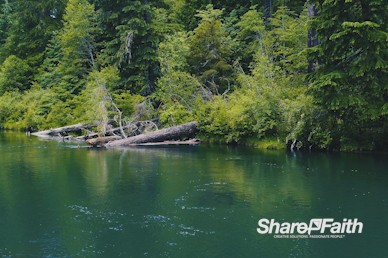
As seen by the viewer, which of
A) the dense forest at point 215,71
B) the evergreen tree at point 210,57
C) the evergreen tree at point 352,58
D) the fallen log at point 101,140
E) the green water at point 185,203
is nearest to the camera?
the green water at point 185,203

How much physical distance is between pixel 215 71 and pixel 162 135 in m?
6.92

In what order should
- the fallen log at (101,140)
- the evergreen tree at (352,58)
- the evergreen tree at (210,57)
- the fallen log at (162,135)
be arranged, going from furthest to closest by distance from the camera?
the evergreen tree at (210,57) < the fallen log at (162,135) < the fallen log at (101,140) < the evergreen tree at (352,58)

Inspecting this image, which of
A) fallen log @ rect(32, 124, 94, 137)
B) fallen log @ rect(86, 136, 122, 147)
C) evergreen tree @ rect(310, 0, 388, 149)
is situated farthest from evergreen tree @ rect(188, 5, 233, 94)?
evergreen tree @ rect(310, 0, 388, 149)

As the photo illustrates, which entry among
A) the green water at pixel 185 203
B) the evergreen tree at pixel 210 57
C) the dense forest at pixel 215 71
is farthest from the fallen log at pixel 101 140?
the evergreen tree at pixel 210 57

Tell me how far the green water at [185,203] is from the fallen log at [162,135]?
581 centimetres

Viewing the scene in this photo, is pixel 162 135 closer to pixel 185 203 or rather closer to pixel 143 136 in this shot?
pixel 143 136

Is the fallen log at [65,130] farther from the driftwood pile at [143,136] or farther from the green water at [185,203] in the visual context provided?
the green water at [185,203]

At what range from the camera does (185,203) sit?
1263cm

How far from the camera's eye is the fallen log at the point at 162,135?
90.4 feet

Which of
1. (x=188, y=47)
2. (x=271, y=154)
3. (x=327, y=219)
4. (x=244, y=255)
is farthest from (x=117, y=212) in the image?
(x=188, y=47)

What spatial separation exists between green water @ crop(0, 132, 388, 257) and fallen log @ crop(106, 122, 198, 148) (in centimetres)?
581

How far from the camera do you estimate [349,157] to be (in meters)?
20.4

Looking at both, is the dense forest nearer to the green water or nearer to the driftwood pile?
the driftwood pile

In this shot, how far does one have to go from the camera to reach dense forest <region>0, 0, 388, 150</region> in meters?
18.5
